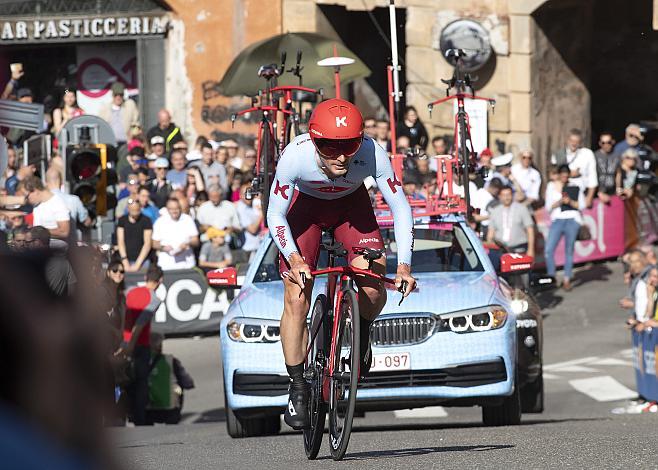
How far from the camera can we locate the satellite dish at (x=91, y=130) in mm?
17609

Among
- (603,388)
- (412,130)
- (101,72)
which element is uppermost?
(101,72)

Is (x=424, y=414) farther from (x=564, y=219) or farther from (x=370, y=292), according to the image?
(x=370, y=292)

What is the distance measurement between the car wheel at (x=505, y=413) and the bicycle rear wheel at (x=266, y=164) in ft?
11.5

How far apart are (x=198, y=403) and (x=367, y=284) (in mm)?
9242

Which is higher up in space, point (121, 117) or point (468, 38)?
point (468, 38)

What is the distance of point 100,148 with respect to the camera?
16266mm

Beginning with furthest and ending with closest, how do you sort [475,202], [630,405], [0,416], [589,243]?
[589,243]
[475,202]
[630,405]
[0,416]

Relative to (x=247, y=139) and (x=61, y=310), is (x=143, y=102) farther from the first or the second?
(x=61, y=310)

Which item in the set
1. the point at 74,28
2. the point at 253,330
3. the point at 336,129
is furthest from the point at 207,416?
the point at 74,28

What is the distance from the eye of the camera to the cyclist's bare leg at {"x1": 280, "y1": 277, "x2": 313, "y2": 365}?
7.34 meters

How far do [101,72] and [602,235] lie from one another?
1174 centimetres

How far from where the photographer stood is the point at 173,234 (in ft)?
64.8

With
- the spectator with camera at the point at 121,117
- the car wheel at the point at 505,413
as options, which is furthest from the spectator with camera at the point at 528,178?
the car wheel at the point at 505,413

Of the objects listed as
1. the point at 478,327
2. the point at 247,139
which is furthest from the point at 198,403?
the point at 247,139
